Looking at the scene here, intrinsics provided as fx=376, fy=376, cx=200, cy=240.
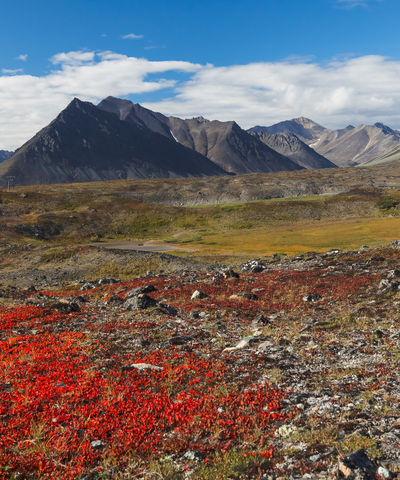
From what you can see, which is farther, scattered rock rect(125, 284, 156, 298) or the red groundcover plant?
scattered rock rect(125, 284, 156, 298)

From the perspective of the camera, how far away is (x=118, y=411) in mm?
11625

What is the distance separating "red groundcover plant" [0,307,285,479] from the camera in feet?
31.6

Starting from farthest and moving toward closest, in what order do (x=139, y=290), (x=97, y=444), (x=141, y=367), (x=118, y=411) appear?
(x=139, y=290) < (x=141, y=367) < (x=118, y=411) < (x=97, y=444)

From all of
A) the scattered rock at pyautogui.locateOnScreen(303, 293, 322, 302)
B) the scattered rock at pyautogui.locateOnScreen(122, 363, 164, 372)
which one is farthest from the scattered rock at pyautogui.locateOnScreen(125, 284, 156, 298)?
the scattered rock at pyautogui.locateOnScreen(122, 363, 164, 372)

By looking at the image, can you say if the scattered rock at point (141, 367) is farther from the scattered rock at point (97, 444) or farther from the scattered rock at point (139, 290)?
the scattered rock at point (139, 290)

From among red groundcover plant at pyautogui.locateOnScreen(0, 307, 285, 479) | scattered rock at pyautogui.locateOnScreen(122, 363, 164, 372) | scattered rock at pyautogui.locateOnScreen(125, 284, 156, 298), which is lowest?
scattered rock at pyautogui.locateOnScreen(125, 284, 156, 298)

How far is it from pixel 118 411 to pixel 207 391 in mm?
3108

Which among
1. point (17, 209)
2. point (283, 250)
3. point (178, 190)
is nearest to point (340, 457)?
point (283, 250)

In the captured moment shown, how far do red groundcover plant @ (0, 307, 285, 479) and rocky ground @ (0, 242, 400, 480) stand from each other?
47 mm

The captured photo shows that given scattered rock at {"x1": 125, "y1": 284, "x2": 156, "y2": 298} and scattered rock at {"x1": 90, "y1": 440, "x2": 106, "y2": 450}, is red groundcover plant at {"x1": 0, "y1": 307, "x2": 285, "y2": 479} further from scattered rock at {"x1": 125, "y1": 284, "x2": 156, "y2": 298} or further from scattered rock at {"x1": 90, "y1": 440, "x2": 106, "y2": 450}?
scattered rock at {"x1": 125, "y1": 284, "x2": 156, "y2": 298}

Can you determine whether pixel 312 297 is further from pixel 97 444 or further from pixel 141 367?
pixel 97 444

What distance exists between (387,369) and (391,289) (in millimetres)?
12790

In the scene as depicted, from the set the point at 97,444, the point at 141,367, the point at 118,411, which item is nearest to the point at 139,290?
the point at 141,367

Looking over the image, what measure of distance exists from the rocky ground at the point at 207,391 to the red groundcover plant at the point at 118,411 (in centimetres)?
5
